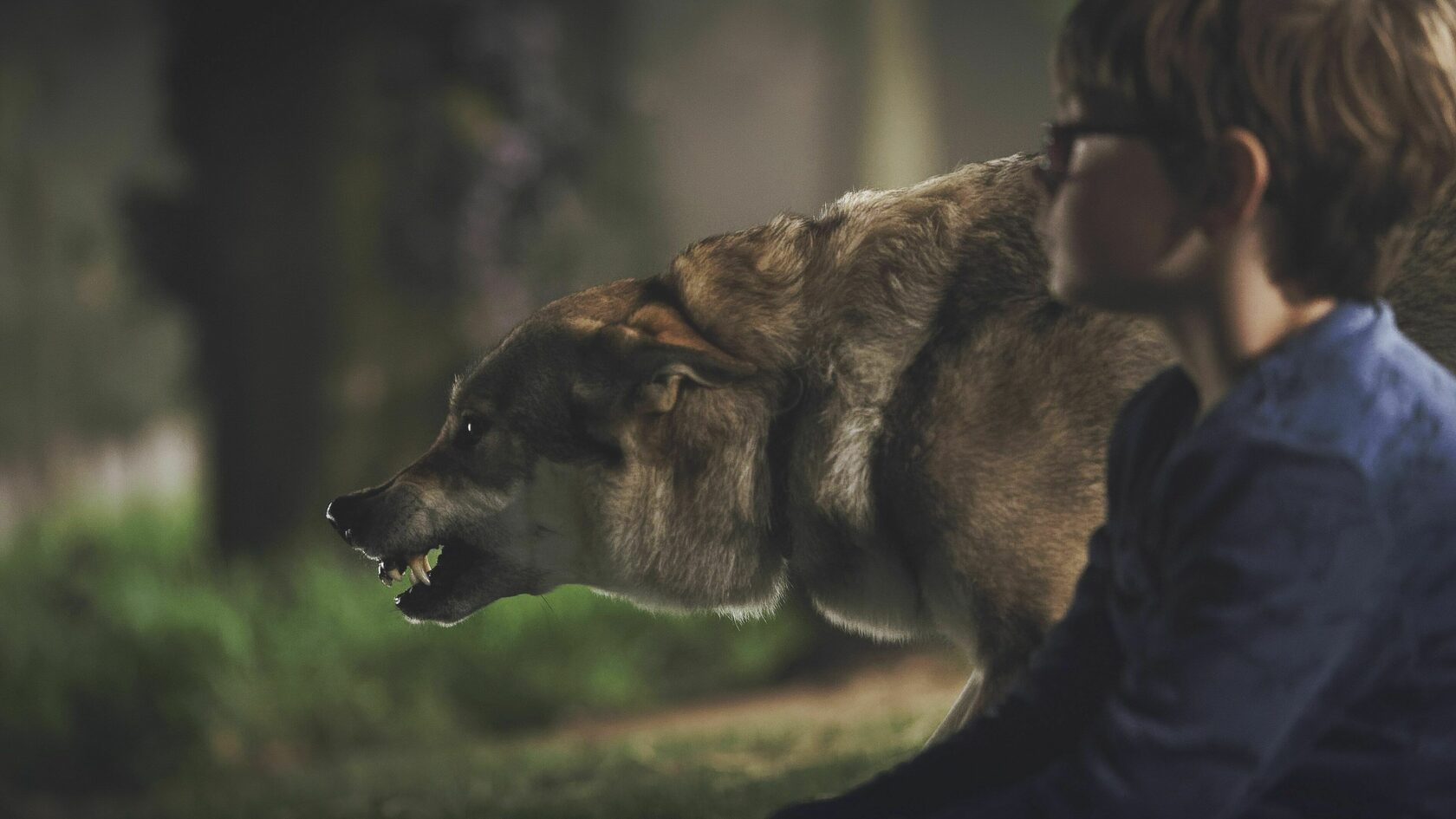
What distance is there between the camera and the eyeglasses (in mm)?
1648

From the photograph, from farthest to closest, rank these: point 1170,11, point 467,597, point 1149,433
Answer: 1. point 467,597
2. point 1149,433
3. point 1170,11

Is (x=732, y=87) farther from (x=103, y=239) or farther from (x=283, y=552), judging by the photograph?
(x=103, y=239)

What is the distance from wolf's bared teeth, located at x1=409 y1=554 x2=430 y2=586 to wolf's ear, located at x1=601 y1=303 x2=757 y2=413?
2.04 feet

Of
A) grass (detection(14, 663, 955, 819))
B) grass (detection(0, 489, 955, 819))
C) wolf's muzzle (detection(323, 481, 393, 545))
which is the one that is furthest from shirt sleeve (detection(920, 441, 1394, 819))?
grass (detection(0, 489, 955, 819))

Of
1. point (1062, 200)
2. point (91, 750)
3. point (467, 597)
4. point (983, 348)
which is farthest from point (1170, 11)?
point (91, 750)

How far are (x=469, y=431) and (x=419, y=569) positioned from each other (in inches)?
12.0

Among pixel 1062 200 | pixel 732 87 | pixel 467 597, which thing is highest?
pixel 732 87

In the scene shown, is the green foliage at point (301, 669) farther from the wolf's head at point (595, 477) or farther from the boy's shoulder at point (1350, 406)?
the boy's shoulder at point (1350, 406)

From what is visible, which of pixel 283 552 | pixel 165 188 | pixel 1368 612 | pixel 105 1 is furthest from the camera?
pixel 105 1

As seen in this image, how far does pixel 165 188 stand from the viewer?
9.83 metres

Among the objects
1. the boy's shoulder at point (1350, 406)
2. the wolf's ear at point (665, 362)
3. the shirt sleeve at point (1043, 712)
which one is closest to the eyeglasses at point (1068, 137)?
the boy's shoulder at point (1350, 406)

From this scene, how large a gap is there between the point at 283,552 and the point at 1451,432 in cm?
797

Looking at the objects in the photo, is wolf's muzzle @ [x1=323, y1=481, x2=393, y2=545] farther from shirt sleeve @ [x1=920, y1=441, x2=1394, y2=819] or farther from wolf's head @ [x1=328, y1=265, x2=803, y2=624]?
shirt sleeve @ [x1=920, y1=441, x2=1394, y2=819]

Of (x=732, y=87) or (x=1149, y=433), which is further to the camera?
(x=732, y=87)
